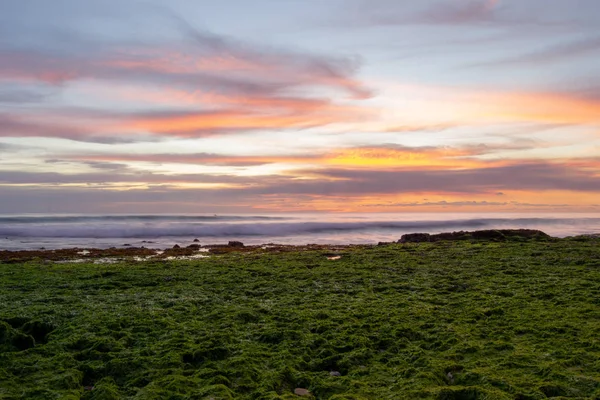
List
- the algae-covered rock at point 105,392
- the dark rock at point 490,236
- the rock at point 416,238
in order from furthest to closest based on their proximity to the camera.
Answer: the rock at point 416,238, the dark rock at point 490,236, the algae-covered rock at point 105,392

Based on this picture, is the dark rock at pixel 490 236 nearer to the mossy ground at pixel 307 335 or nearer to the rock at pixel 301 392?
the mossy ground at pixel 307 335

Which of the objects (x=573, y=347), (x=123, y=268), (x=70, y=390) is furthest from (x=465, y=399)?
(x=123, y=268)

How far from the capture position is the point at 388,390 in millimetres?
4449

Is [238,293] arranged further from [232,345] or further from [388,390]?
[388,390]

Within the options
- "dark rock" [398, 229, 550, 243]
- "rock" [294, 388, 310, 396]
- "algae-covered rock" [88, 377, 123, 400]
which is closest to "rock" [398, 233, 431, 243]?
"dark rock" [398, 229, 550, 243]

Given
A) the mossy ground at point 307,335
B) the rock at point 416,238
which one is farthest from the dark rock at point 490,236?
the mossy ground at point 307,335

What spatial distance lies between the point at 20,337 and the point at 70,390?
1834 millimetres

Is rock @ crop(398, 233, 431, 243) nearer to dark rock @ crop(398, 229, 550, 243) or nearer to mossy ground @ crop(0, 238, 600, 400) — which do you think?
dark rock @ crop(398, 229, 550, 243)

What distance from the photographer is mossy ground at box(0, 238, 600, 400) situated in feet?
15.0

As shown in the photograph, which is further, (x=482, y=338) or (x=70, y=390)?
(x=482, y=338)

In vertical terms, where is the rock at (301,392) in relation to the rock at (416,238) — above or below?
below

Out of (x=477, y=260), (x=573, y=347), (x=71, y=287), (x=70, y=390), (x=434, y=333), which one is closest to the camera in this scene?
(x=70, y=390)

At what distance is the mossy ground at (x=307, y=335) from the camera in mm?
4574

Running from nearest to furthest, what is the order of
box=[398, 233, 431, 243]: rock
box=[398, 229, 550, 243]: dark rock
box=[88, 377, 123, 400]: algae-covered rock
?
box=[88, 377, 123, 400]: algae-covered rock → box=[398, 229, 550, 243]: dark rock → box=[398, 233, 431, 243]: rock
